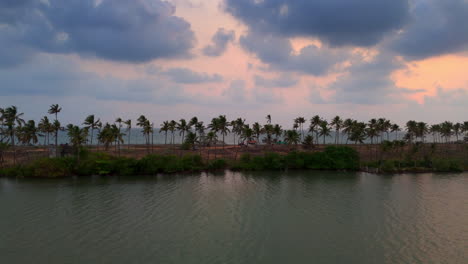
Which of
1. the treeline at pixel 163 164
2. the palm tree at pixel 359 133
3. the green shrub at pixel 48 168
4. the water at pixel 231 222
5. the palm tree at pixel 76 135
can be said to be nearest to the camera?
the water at pixel 231 222

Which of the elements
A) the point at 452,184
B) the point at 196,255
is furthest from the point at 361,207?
the point at 452,184

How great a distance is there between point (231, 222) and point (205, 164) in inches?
1580

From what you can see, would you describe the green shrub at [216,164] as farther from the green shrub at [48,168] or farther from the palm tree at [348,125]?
the palm tree at [348,125]

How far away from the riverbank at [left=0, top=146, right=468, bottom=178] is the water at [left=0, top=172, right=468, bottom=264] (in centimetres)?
537

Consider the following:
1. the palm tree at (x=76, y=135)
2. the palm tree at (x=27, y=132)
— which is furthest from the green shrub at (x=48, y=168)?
the palm tree at (x=27, y=132)

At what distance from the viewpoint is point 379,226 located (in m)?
32.5

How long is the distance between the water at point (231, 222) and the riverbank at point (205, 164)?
17.6 feet

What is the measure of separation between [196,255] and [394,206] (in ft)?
107

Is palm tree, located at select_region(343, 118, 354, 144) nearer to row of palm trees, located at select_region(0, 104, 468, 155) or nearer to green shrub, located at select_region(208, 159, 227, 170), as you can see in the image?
row of palm trees, located at select_region(0, 104, 468, 155)

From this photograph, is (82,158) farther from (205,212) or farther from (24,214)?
(205,212)

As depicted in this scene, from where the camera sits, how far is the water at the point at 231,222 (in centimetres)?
2548

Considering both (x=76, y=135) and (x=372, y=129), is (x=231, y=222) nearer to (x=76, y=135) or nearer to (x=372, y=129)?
(x=76, y=135)

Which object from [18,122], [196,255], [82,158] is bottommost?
[196,255]

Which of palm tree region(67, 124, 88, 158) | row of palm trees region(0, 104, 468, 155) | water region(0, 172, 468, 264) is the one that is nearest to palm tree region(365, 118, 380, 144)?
row of palm trees region(0, 104, 468, 155)
